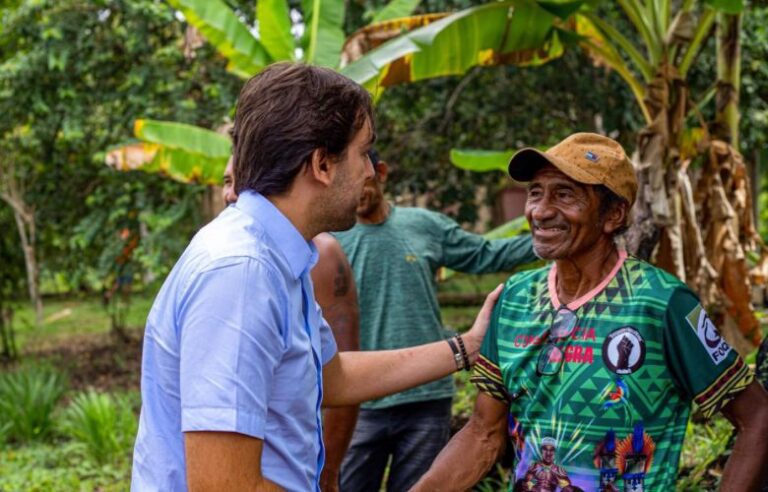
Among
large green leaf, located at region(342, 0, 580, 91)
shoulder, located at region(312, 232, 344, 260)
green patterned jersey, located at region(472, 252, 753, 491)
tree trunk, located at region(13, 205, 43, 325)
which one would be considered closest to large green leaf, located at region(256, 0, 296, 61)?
large green leaf, located at region(342, 0, 580, 91)

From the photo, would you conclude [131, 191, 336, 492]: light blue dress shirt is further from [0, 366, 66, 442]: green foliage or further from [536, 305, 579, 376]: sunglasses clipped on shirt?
[0, 366, 66, 442]: green foliage

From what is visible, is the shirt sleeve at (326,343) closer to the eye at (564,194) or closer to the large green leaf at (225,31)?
the eye at (564,194)

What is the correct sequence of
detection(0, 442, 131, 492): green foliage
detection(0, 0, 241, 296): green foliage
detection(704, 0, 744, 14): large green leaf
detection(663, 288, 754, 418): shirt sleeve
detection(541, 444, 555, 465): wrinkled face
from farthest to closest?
detection(0, 0, 241, 296): green foliage < detection(0, 442, 131, 492): green foliage < detection(704, 0, 744, 14): large green leaf < detection(541, 444, 555, 465): wrinkled face < detection(663, 288, 754, 418): shirt sleeve

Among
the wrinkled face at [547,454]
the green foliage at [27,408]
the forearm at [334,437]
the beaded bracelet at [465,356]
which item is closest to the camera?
the wrinkled face at [547,454]

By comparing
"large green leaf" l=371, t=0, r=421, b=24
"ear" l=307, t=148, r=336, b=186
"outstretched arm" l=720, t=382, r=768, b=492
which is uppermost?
"large green leaf" l=371, t=0, r=421, b=24

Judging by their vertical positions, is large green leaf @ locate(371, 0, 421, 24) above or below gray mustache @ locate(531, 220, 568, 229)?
above

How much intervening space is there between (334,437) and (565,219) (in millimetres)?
1360

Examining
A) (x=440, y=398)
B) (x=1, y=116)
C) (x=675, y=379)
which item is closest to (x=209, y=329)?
(x=675, y=379)

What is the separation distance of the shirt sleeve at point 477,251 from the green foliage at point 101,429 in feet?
14.3

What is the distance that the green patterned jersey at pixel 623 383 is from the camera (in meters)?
2.38

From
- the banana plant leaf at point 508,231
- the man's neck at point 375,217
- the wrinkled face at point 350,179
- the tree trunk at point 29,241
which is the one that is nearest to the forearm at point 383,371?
the wrinkled face at point 350,179

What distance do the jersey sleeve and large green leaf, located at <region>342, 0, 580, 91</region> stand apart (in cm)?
239

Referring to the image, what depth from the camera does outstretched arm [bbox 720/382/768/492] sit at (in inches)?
93.5

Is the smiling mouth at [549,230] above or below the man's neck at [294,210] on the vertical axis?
below
